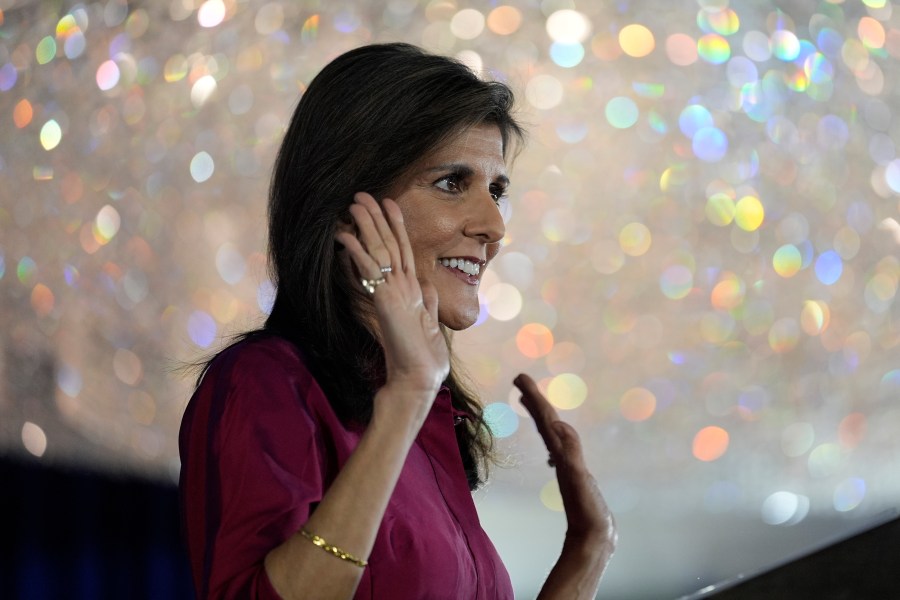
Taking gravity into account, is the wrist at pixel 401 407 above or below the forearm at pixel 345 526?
above

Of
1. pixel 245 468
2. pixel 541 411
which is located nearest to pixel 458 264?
pixel 541 411

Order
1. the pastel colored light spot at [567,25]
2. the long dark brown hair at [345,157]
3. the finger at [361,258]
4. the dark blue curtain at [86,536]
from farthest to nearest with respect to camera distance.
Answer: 1. the pastel colored light spot at [567,25]
2. the dark blue curtain at [86,536]
3. the long dark brown hair at [345,157]
4. the finger at [361,258]

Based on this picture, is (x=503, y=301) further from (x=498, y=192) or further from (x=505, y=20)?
(x=498, y=192)

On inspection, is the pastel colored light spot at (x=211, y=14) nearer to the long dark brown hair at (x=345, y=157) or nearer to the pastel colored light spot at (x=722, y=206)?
the long dark brown hair at (x=345, y=157)

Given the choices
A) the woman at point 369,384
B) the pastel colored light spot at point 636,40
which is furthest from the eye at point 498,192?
the pastel colored light spot at point 636,40

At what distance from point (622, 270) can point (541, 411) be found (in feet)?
2.45


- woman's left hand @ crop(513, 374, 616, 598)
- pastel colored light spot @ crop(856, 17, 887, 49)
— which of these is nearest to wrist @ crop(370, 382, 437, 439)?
woman's left hand @ crop(513, 374, 616, 598)

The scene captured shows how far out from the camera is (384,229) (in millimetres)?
800

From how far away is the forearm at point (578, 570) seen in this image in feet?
3.44

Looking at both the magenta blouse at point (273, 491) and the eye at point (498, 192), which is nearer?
the magenta blouse at point (273, 491)

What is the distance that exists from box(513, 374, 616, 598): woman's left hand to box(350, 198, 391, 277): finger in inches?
13.4

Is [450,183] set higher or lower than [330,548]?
higher

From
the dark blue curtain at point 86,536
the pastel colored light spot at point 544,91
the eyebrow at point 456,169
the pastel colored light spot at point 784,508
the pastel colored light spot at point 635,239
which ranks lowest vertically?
the dark blue curtain at point 86,536

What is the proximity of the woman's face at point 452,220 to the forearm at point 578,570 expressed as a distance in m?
0.29
